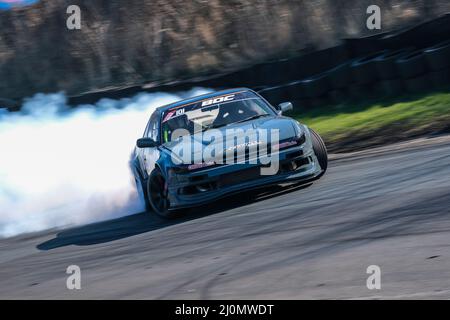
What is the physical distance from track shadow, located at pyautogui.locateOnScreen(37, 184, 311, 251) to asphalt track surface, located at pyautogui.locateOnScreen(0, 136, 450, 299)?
0.02 m

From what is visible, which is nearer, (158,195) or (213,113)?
(158,195)

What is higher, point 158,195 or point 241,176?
point 241,176

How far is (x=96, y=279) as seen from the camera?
20.7 ft

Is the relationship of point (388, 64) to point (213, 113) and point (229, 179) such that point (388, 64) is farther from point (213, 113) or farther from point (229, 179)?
point (229, 179)

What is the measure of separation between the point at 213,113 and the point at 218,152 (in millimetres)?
1123

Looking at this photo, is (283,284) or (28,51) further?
(28,51)

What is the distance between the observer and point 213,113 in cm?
927

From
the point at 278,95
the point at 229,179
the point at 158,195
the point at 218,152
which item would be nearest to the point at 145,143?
the point at 158,195

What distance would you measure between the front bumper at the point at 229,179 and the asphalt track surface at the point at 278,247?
210 mm

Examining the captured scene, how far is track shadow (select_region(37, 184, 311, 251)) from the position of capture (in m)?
8.37

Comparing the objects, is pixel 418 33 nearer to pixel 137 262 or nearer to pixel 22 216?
pixel 22 216

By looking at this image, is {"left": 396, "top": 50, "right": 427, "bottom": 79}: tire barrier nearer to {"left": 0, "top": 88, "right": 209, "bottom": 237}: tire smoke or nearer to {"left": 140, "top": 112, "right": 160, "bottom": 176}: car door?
{"left": 0, "top": 88, "right": 209, "bottom": 237}: tire smoke

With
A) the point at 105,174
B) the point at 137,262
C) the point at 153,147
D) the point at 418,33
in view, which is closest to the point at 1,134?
the point at 105,174

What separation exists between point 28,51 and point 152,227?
19.2 metres
